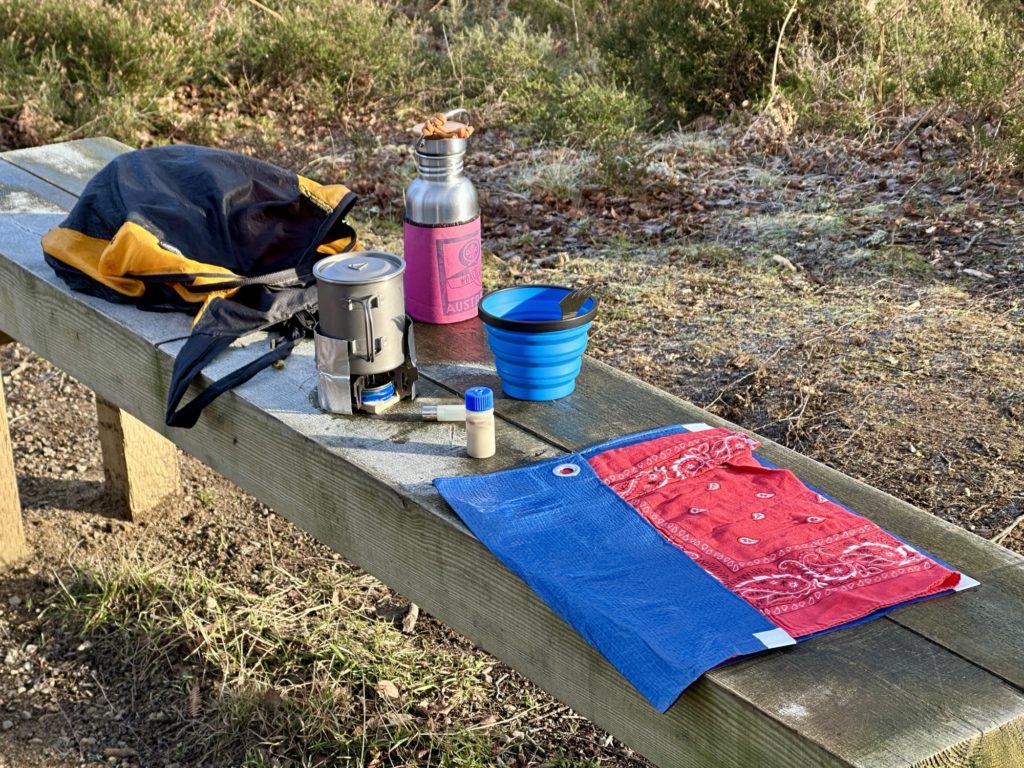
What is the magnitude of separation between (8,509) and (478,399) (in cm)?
195

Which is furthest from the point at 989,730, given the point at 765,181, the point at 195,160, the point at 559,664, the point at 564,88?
the point at 564,88

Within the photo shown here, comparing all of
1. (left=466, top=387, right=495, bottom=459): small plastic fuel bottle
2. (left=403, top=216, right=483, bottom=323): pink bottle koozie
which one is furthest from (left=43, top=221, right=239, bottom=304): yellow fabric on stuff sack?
(left=466, top=387, right=495, bottom=459): small plastic fuel bottle

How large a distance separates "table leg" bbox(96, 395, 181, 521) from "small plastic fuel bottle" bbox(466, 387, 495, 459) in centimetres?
178

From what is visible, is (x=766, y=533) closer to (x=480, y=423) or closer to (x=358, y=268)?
(x=480, y=423)

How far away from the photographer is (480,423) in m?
1.89

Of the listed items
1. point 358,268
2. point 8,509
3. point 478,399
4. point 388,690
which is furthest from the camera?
point 8,509

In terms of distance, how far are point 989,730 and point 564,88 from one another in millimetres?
6004

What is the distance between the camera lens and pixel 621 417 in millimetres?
2064

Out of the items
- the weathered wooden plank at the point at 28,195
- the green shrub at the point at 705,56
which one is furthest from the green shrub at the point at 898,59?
the weathered wooden plank at the point at 28,195

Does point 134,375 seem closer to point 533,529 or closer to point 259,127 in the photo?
point 533,529

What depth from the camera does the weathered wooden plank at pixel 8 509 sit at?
126 inches

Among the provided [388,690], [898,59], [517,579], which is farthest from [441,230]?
[898,59]

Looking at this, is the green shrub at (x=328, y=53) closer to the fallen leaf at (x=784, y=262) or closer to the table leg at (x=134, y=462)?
the fallen leaf at (x=784, y=262)

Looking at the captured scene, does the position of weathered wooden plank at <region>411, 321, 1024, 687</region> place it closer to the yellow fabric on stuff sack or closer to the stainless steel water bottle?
the stainless steel water bottle
